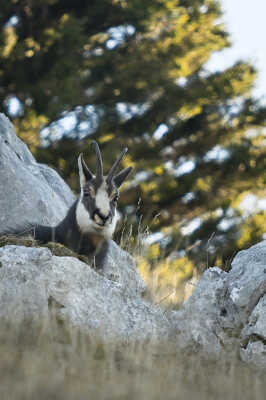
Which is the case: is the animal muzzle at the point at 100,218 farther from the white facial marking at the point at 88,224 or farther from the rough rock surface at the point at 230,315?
the rough rock surface at the point at 230,315

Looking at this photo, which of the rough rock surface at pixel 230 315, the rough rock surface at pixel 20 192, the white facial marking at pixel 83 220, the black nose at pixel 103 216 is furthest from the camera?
the rough rock surface at pixel 20 192

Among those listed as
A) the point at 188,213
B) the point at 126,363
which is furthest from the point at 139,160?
the point at 126,363

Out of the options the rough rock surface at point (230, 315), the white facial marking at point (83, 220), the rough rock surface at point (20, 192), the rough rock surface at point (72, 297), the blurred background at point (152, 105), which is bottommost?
the blurred background at point (152, 105)

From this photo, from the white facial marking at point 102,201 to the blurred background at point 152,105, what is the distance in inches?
290

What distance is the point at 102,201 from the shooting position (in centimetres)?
775

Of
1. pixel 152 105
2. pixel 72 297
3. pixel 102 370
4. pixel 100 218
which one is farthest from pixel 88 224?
pixel 152 105

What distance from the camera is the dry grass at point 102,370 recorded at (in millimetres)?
4234

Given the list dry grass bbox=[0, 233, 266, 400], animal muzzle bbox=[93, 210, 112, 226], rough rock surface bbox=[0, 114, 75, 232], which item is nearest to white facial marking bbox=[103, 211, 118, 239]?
animal muzzle bbox=[93, 210, 112, 226]

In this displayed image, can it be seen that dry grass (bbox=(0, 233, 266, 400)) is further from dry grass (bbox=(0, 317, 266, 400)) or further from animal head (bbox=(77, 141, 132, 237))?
animal head (bbox=(77, 141, 132, 237))

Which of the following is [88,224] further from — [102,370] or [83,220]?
[102,370]

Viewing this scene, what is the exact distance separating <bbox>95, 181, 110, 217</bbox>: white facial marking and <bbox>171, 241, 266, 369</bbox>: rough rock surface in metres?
1.53

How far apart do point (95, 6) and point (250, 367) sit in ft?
43.5

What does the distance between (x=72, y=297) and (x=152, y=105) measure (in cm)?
1239

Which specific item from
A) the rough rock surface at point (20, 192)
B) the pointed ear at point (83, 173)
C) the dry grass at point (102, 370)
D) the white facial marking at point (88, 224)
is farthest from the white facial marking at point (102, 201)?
the dry grass at point (102, 370)
